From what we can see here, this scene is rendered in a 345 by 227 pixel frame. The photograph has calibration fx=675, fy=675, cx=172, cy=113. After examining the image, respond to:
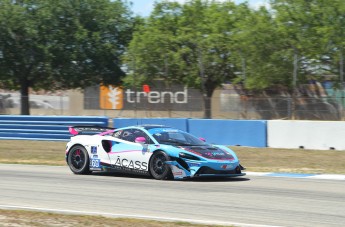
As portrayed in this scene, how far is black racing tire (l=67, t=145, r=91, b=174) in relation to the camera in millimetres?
15531

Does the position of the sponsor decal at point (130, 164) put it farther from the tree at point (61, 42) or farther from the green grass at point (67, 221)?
the tree at point (61, 42)

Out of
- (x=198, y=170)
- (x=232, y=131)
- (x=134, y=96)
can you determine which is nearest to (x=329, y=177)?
(x=198, y=170)

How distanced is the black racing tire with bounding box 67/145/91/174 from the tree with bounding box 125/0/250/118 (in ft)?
86.9

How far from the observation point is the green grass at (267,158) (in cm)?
1778

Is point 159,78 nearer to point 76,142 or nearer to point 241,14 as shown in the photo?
point 241,14

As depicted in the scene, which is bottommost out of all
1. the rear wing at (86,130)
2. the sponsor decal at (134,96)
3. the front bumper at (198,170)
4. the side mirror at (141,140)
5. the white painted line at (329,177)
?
the white painted line at (329,177)

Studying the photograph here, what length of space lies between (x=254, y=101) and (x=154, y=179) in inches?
784

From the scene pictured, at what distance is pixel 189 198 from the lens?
36.9 ft

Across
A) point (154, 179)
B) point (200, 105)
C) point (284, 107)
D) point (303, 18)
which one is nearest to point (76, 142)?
point (154, 179)

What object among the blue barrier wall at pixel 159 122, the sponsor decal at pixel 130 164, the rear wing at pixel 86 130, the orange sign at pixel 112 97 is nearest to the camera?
the sponsor decal at pixel 130 164

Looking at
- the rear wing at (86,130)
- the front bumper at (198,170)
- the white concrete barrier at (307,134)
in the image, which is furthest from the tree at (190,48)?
the front bumper at (198,170)

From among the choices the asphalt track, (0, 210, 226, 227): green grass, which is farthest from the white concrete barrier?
(0, 210, 226, 227): green grass

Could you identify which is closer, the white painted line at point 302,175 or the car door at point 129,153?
the car door at point 129,153

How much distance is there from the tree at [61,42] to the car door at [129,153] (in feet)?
101
